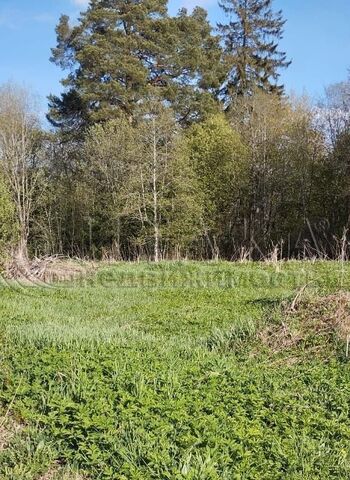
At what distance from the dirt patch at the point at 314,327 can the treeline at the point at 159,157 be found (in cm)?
1617

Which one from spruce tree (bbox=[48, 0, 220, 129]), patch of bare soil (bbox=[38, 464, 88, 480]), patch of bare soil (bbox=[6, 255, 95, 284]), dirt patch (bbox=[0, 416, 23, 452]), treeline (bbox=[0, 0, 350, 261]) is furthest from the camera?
spruce tree (bbox=[48, 0, 220, 129])

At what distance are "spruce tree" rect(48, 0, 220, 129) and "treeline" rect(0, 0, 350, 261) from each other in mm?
70

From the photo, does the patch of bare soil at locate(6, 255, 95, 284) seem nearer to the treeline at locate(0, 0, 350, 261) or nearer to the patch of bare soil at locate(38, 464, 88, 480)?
the treeline at locate(0, 0, 350, 261)

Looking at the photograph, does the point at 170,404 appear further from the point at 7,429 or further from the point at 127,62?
the point at 127,62

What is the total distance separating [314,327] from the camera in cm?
611

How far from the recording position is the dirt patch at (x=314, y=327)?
19.1 ft

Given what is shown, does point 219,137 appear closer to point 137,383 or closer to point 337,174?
point 337,174

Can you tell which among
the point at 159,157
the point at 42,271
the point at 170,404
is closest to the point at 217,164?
the point at 159,157

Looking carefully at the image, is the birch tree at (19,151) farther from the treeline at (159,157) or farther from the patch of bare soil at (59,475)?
the patch of bare soil at (59,475)

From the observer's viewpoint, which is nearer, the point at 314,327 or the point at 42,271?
the point at 314,327

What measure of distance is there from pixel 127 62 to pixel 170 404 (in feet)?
81.6

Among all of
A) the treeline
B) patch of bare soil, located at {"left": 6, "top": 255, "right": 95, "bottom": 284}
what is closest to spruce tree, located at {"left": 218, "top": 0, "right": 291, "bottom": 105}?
the treeline

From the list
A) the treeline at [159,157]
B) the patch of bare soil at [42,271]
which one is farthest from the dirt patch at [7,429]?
the treeline at [159,157]

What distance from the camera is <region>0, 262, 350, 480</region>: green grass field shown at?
334 centimetres
